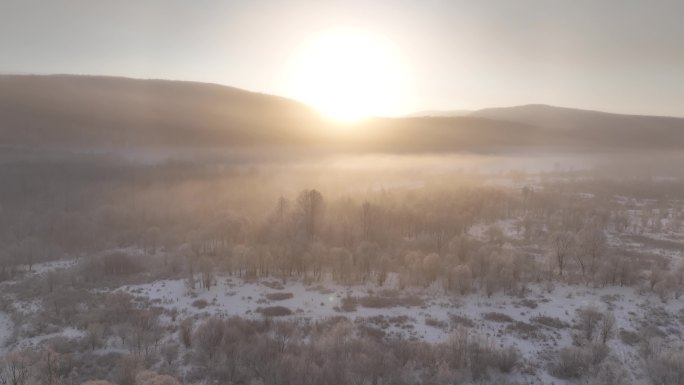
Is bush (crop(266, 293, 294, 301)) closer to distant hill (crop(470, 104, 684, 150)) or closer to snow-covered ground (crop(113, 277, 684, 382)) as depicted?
snow-covered ground (crop(113, 277, 684, 382))

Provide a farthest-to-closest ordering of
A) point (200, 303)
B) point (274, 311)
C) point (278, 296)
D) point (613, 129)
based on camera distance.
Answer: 1. point (613, 129)
2. point (278, 296)
3. point (200, 303)
4. point (274, 311)

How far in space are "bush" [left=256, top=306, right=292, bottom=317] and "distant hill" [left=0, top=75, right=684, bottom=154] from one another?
2438 inches

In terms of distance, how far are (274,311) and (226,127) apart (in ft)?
250

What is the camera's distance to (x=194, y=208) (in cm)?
4712

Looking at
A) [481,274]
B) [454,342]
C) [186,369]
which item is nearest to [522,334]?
[454,342]

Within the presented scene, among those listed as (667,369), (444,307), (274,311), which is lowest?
(274,311)

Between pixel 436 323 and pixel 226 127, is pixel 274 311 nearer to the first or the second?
pixel 436 323

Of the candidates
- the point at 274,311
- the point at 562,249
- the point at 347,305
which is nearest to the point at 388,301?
the point at 347,305

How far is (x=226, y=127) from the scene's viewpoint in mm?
92750

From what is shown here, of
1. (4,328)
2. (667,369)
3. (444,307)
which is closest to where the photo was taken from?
(667,369)

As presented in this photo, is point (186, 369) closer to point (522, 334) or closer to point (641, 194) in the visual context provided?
point (522, 334)

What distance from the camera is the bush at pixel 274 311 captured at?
22.3m

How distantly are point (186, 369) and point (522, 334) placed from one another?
49.1 ft

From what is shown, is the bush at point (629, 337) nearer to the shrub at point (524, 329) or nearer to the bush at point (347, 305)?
the shrub at point (524, 329)
